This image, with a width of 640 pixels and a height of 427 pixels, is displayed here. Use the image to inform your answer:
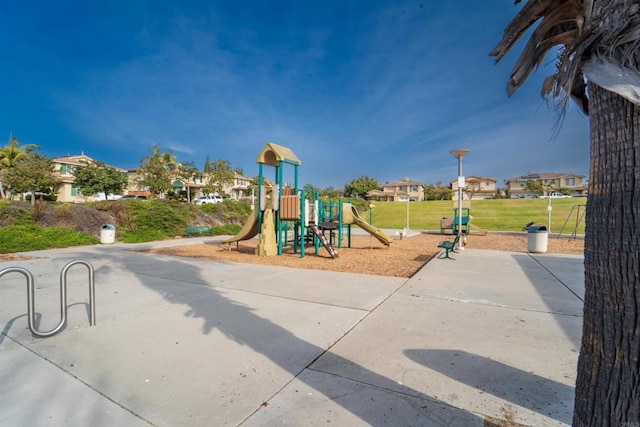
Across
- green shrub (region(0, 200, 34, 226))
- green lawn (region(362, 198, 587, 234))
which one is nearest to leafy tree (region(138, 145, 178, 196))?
green shrub (region(0, 200, 34, 226))

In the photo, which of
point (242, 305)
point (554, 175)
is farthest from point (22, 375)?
point (554, 175)

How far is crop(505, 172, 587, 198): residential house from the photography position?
74625mm

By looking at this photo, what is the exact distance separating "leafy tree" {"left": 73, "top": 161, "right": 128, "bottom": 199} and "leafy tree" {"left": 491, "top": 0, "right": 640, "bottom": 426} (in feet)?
116

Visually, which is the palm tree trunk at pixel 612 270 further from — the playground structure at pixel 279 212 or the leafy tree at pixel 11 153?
the leafy tree at pixel 11 153

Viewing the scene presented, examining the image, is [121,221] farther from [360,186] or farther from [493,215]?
[360,186]

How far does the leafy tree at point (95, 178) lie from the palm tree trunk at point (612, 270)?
35506 millimetres

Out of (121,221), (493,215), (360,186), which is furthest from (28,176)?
(360,186)

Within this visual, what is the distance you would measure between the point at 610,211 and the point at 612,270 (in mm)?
275

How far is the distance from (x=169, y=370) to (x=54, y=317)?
2.87 meters

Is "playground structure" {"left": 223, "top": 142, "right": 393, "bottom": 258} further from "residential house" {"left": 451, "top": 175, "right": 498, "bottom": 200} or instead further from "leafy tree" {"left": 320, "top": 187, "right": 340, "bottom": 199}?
"residential house" {"left": 451, "top": 175, "right": 498, "bottom": 200}

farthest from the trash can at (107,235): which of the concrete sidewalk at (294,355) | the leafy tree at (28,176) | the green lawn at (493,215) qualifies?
the green lawn at (493,215)

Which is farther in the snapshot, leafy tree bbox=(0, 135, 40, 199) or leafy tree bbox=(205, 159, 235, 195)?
leafy tree bbox=(205, 159, 235, 195)

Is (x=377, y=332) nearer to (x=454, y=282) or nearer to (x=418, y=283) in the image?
(x=418, y=283)

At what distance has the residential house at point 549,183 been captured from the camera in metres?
74.6
